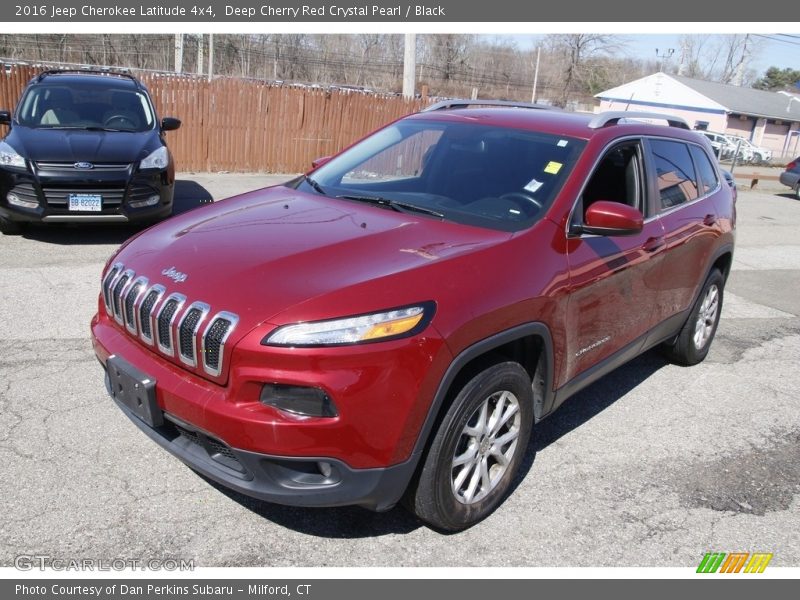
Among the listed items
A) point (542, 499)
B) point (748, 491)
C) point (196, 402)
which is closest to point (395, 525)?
point (542, 499)

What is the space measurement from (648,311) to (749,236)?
9631 millimetres

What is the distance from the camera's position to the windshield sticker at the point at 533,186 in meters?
3.57

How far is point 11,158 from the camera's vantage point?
290 inches

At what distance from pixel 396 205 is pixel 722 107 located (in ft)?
171

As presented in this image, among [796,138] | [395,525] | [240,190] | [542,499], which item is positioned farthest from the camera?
[796,138]

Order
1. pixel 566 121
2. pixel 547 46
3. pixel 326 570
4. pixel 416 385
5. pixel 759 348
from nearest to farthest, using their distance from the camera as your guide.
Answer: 1. pixel 416 385
2. pixel 326 570
3. pixel 566 121
4. pixel 759 348
5. pixel 547 46

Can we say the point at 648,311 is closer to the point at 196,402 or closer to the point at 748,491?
the point at 748,491

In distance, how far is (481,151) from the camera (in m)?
3.96

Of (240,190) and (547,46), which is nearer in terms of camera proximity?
(240,190)

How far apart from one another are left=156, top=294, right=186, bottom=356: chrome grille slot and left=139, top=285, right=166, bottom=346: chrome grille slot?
0.06 meters

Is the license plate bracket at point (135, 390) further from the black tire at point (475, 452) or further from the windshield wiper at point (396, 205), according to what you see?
the windshield wiper at point (396, 205)

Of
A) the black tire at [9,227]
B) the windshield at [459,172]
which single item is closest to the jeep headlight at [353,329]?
the windshield at [459,172]

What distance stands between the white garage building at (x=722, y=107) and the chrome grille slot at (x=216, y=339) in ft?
164

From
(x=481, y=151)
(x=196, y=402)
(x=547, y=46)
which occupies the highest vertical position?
(x=547, y=46)
